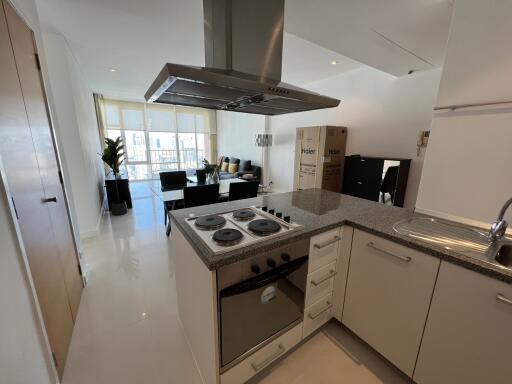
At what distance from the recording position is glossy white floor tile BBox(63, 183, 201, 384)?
134 centimetres

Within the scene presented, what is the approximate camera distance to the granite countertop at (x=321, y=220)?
3.10ft

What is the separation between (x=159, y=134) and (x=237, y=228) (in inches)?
287

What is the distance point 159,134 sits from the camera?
734 centimetres

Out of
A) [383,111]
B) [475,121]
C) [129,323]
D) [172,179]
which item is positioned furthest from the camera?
[172,179]

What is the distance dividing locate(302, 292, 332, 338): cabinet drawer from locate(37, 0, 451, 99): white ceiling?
2.42 metres

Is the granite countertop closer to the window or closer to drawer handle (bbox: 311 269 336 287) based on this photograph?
drawer handle (bbox: 311 269 336 287)

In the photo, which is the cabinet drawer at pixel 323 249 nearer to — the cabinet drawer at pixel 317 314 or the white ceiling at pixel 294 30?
the cabinet drawer at pixel 317 314

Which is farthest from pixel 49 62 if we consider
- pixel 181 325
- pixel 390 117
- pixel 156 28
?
pixel 390 117

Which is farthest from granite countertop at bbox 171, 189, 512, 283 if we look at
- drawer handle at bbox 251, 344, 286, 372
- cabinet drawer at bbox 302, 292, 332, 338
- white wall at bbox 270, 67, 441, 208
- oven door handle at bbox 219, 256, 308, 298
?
white wall at bbox 270, 67, 441, 208

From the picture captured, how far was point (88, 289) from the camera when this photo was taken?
2.05m

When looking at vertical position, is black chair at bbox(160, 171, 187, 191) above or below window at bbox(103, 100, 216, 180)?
below

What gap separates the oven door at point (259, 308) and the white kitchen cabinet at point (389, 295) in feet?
1.34

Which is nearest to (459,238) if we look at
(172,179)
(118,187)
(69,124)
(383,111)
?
(383,111)

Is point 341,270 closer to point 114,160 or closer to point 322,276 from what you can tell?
point 322,276
